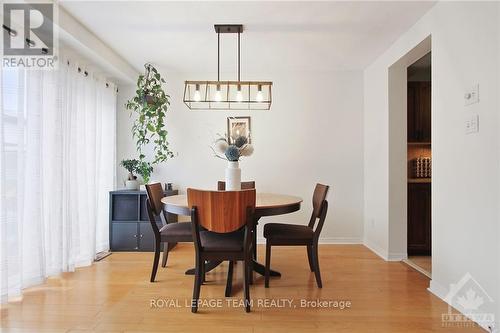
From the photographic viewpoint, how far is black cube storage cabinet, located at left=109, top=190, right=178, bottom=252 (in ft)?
11.8

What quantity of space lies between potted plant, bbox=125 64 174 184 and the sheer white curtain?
1.32 ft

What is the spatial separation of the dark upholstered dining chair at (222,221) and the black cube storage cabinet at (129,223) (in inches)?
66.2

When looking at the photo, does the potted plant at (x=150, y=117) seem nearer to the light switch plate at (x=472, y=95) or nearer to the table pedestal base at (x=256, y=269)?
the table pedestal base at (x=256, y=269)

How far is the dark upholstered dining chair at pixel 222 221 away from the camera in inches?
79.7

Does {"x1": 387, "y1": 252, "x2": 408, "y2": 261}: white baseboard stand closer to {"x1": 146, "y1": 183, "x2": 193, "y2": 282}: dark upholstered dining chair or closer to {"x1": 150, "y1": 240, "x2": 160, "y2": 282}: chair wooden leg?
{"x1": 146, "y1": 183, "x2": 193, "y2": 282}: dark upholstered dining chair

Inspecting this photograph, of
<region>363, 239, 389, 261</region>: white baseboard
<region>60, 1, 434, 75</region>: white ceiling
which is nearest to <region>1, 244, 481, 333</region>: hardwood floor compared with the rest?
<region>363, 239, 389, 261</region>: white baseboard

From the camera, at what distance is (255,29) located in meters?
2.76

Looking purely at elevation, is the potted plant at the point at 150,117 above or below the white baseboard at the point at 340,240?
above

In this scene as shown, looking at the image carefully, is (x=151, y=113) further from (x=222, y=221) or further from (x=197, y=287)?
(x=197, y=287)

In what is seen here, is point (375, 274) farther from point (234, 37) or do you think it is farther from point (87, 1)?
point (87, 1)

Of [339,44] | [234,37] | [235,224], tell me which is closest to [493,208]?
[235,224]

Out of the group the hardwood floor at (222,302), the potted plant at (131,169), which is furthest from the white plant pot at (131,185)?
the hardwood floor at (222,302)

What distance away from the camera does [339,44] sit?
312 cm

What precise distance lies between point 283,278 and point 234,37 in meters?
2.51
